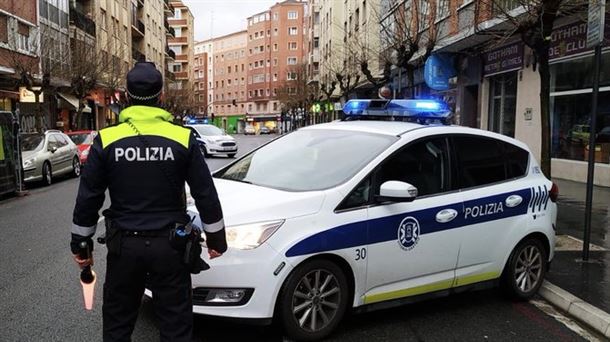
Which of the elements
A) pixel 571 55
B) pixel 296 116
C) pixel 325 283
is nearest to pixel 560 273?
pixel 325 283

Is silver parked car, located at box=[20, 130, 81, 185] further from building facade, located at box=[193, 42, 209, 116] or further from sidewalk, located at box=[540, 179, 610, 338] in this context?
building facade, located at box=[193, 42, 209, 116]

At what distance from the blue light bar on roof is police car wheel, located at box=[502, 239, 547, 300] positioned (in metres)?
1.47

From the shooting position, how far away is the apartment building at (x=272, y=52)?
348 feet

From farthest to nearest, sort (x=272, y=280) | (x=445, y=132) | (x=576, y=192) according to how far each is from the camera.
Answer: (x=576, y=192) → (x=445, y=132) → (x=272, y=280)

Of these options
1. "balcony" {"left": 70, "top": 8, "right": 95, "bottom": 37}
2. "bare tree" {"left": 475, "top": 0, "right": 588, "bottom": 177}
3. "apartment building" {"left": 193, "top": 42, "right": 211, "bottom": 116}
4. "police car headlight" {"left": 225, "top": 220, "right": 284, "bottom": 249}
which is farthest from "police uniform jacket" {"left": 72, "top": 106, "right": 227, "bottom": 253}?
"apartment building" {"left": 193, "top": 42, "right": 211, "bottom": 116}

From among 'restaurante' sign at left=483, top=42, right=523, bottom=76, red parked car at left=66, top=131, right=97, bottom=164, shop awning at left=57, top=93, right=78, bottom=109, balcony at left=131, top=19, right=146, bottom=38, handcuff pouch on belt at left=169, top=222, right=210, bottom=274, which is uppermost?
balcony at left=131, top=19, right=146, bottom=38

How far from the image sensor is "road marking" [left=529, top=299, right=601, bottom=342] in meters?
4.64

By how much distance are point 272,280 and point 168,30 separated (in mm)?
74952

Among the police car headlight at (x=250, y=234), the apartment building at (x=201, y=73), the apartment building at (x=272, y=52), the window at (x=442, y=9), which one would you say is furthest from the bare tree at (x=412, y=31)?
the apartment building at (x=201, y=73)

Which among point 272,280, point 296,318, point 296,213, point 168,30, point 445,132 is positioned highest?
point 168,30

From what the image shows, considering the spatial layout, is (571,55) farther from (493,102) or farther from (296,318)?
(296,318)

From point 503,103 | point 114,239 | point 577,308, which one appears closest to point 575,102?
point 503,103

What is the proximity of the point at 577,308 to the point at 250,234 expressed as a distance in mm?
3141

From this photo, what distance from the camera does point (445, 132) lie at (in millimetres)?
5035
